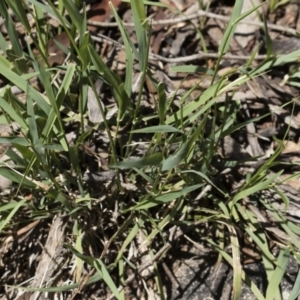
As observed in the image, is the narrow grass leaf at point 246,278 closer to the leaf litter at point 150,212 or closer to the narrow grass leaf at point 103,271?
the leaf litter at point 150,212

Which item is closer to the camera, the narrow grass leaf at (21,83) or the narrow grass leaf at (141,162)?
the narrow grass leaf at (141,162)

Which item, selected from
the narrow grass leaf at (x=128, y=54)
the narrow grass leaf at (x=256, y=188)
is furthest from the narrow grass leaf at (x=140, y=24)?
the narrow grass leaf at (x=256, y=188)

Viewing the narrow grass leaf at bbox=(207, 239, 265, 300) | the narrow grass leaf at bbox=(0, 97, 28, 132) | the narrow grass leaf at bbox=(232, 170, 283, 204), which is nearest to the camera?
the narrow grass leaf at bbox=(0, 97, 28, 132)

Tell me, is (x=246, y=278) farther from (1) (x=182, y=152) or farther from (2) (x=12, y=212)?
(2) (x=12, y=212)

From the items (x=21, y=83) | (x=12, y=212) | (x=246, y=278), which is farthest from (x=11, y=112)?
(x=246, y=278)

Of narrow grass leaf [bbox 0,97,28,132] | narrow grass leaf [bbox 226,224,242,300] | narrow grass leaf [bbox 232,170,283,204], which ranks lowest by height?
narrow grass leaf [bbox 226,224,242,300]

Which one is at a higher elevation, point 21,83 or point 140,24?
point 140,24

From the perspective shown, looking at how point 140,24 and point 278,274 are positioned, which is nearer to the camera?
point 140,24

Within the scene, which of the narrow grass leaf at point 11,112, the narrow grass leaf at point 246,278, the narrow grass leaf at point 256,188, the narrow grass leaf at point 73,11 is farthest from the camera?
the narrow grass leaf at point 246,278

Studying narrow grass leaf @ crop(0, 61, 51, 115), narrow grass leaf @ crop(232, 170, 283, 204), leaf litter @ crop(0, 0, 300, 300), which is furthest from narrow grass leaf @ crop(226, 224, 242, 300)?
narrow grass leaf @ crop(0, 61, 51, 115)

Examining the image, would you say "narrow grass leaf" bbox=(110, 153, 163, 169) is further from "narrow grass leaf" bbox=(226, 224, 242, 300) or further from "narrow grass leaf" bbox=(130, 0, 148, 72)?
"narrow grass leaf" bbox=(226, 224, 242, 300)

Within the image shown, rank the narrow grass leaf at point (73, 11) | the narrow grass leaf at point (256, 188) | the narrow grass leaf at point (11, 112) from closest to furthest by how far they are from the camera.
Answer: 1. the narrow grass leaf at point (73, 11)
2. the narrow grass leaf at point (11, 112)
3. the narrow grass leaf at point (256, 188)
